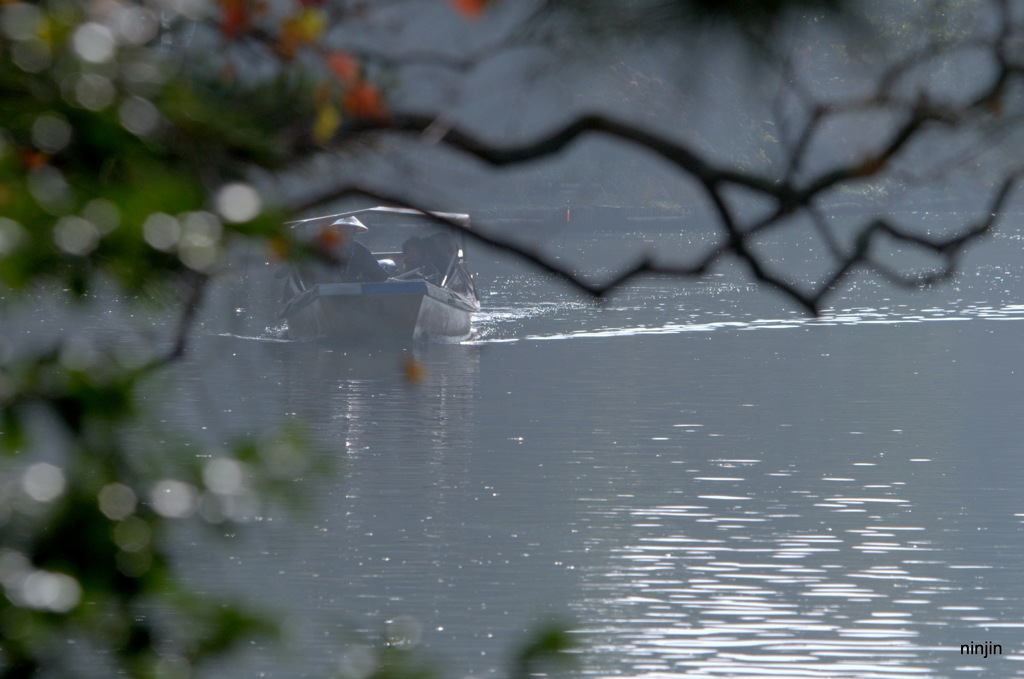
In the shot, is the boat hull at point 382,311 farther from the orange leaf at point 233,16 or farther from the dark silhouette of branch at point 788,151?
the orange leaf at point 233,16

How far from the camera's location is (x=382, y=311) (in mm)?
30188

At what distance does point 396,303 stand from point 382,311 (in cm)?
50

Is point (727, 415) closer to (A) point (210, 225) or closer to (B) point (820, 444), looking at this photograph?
(B) point (820, 444)

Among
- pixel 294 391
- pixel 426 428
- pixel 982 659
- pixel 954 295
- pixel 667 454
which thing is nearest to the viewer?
pixel 982 659

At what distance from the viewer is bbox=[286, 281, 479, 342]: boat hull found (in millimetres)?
29828

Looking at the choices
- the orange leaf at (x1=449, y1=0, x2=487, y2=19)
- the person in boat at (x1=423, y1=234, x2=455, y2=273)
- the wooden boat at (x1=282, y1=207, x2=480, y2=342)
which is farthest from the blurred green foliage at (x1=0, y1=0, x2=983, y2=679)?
the person in boat at (x1=423, y1=234, x2=455, y2=273)

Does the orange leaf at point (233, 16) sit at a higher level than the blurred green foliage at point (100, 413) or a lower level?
higher

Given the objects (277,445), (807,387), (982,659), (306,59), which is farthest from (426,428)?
(277,445)

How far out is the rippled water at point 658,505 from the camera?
1146 cm

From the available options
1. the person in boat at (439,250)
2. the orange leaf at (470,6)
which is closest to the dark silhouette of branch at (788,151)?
the orange leaf at (470,6)

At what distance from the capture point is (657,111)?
15.8ft

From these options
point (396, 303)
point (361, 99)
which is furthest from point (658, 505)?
point (396, 303)

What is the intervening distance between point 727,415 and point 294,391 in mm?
7767

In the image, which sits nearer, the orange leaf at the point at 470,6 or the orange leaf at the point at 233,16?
the orange leaf at the point at 470,6
